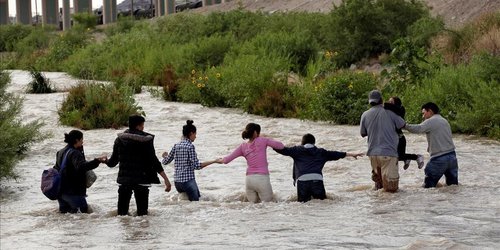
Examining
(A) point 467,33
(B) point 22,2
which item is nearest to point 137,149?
(A) point 467,33

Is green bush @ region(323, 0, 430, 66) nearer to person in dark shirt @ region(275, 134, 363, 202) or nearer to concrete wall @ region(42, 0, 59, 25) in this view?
person in dark shirt @ region(275, 134, 363, 202)

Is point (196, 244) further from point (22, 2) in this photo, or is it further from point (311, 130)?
point (22, 2)

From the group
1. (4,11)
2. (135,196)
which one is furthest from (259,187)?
(4,11)

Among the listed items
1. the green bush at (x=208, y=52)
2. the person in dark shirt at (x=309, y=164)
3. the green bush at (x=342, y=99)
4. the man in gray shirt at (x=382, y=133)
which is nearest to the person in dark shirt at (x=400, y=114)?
the man in gray shirt at (x=382, y=133)

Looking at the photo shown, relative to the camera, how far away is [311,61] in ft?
112

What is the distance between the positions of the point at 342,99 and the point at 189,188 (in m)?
11.5

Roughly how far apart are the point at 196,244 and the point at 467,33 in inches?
881

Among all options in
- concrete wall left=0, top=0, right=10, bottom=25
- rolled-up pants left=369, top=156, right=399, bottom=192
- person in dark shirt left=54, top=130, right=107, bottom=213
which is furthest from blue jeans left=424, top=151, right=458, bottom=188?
concrete wall left=0, top=0, right=10, bottom=25

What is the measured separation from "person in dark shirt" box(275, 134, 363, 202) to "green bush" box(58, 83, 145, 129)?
13165 mm

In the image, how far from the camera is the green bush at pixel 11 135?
17938mm

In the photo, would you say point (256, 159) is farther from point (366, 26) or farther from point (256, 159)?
point (366, 26)

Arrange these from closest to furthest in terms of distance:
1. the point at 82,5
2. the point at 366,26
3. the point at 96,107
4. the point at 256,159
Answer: the point at 256,159 → the point at 96,107 → the point at 366,26 → the point at 82,5

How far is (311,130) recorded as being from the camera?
24.5 m

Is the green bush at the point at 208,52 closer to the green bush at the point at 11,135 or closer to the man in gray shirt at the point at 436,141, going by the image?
the green bush at the point at 11,135
